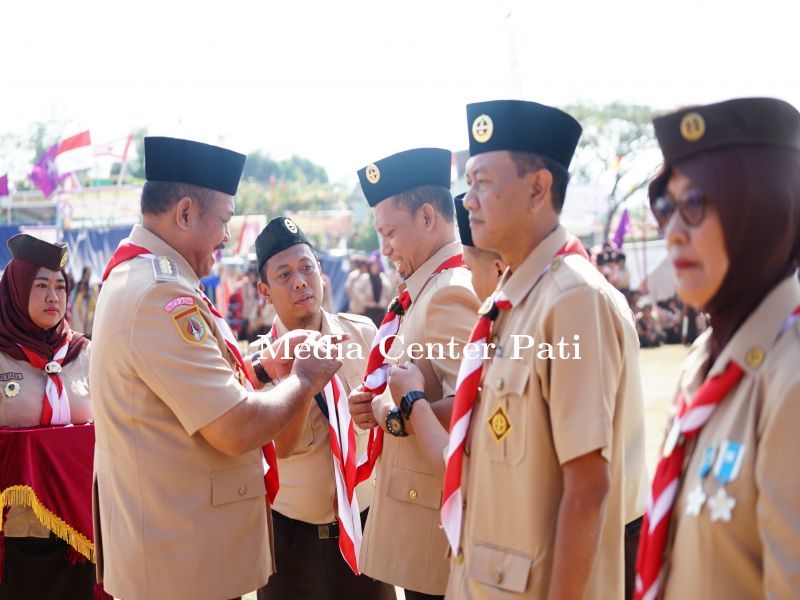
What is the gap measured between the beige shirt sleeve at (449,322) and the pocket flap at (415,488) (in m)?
0.34

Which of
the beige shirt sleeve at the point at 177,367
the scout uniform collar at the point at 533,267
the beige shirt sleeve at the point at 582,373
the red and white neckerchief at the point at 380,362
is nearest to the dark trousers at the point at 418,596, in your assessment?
the red and white neckerchief at the point at 380,362

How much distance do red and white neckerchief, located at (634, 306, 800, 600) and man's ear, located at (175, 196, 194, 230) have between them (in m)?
2.07

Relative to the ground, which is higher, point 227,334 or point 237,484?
point 227,334

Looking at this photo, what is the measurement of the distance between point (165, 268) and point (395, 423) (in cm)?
105

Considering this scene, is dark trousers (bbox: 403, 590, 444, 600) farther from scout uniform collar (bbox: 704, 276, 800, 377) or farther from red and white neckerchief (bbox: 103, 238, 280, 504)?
scout uniform collar (bbox: 704, 276, 800, 377)

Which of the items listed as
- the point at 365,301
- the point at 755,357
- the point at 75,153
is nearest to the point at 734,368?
the point at 755,357

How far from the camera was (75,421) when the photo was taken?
452 centimetres

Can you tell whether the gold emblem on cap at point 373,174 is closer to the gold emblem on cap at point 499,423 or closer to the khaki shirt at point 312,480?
the khaki shirt at point 312,480

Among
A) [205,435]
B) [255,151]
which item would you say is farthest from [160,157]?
[255,151]

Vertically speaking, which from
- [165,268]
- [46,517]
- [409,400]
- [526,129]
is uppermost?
[526,129]

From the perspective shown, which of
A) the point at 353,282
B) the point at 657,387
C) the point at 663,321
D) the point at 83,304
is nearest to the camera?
the point at 657,387

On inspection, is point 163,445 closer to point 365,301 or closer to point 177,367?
point 177,367

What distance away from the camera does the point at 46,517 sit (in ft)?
14.1

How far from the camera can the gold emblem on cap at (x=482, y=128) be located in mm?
2430
